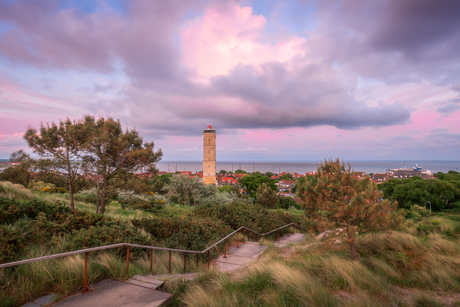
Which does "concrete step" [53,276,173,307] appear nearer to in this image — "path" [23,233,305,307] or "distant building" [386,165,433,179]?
"path" [23,233,305,307]

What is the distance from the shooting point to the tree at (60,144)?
11.5m

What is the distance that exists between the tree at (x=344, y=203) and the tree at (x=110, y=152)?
29.6ft

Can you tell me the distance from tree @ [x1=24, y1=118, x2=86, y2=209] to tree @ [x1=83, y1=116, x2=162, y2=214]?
20.3 inches

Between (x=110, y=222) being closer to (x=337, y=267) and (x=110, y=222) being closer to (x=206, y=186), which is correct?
(x=337, y=267)

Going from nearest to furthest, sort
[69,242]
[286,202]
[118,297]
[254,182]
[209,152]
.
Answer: [118,297] < [69,242] < [286,202] < [254,182] < [209,152]

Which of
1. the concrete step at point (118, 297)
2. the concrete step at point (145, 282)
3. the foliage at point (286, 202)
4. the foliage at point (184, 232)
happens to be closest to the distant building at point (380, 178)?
the foliage at point (286, 202)

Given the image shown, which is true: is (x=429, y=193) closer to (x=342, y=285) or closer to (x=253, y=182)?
(x=253, y=182)

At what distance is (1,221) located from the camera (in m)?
6.32

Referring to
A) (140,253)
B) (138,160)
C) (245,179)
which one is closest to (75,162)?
(138,160)

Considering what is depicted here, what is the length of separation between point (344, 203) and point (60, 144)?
14.1m

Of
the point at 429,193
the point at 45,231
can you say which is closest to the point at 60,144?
the point at 45,231

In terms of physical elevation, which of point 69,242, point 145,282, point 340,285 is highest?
point 69,242

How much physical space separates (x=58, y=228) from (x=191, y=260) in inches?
151

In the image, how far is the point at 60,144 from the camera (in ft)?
39.8
